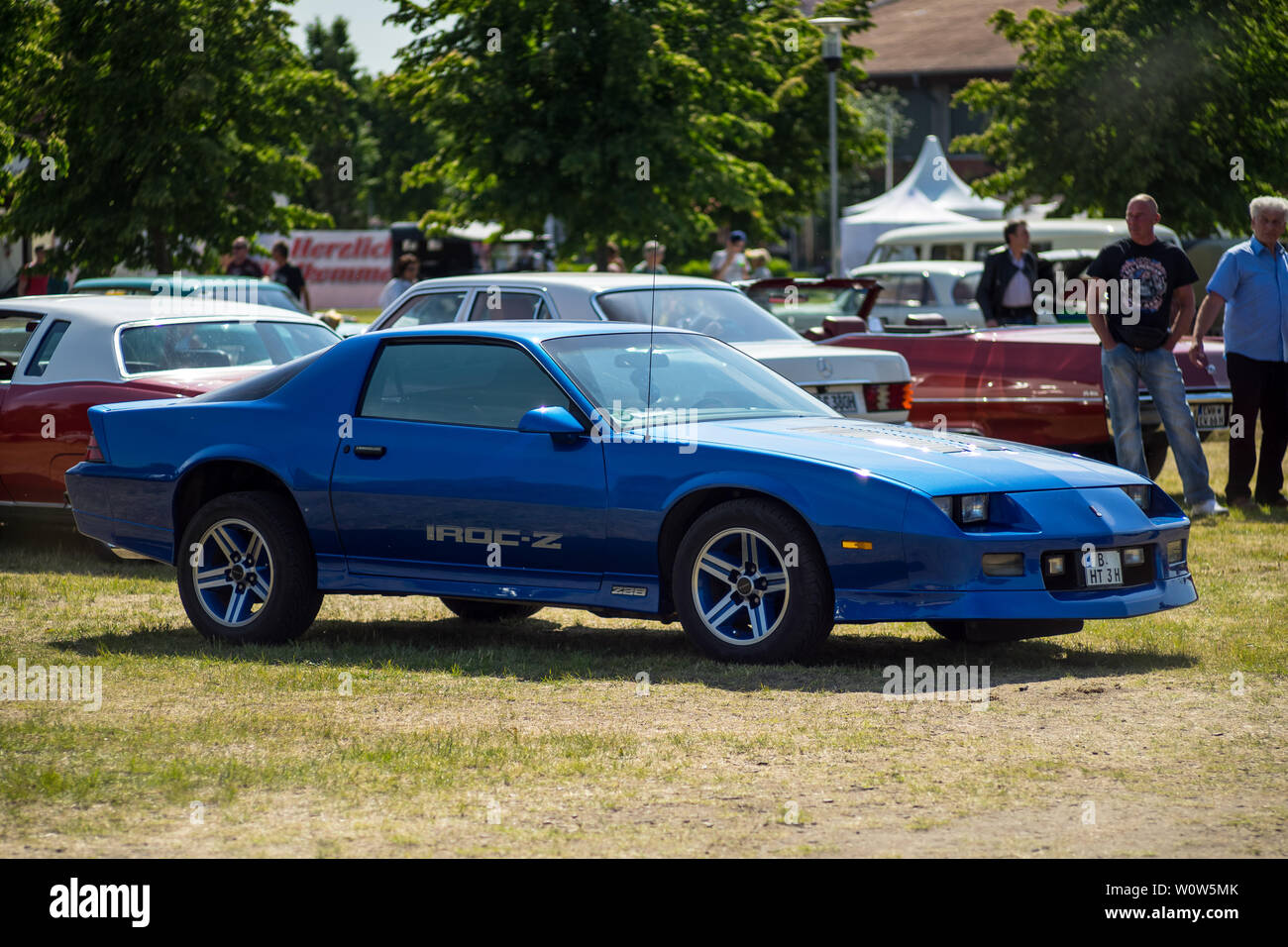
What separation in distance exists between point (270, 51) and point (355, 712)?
16.4 metres


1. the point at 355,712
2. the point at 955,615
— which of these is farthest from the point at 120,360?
the point at 955,615

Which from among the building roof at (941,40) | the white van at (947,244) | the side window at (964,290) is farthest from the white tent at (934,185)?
the building roof at (941,40)

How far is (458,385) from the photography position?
776cm

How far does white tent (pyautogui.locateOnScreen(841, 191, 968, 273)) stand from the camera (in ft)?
125

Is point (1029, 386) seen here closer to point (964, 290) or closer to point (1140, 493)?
point (1140, 493)

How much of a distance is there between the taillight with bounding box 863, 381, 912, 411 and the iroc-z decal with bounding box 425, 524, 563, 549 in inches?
198

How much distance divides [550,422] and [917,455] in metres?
1.42

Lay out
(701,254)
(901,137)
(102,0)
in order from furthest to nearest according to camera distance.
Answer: (901,137)
(701,254)
(102,0)

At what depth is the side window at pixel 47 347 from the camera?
10773mm

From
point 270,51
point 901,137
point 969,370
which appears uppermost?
point 901,137

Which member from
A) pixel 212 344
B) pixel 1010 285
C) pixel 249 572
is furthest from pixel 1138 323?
pixel 249 572

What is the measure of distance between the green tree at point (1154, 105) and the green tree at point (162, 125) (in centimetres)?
1040

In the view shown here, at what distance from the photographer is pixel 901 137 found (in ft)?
255
